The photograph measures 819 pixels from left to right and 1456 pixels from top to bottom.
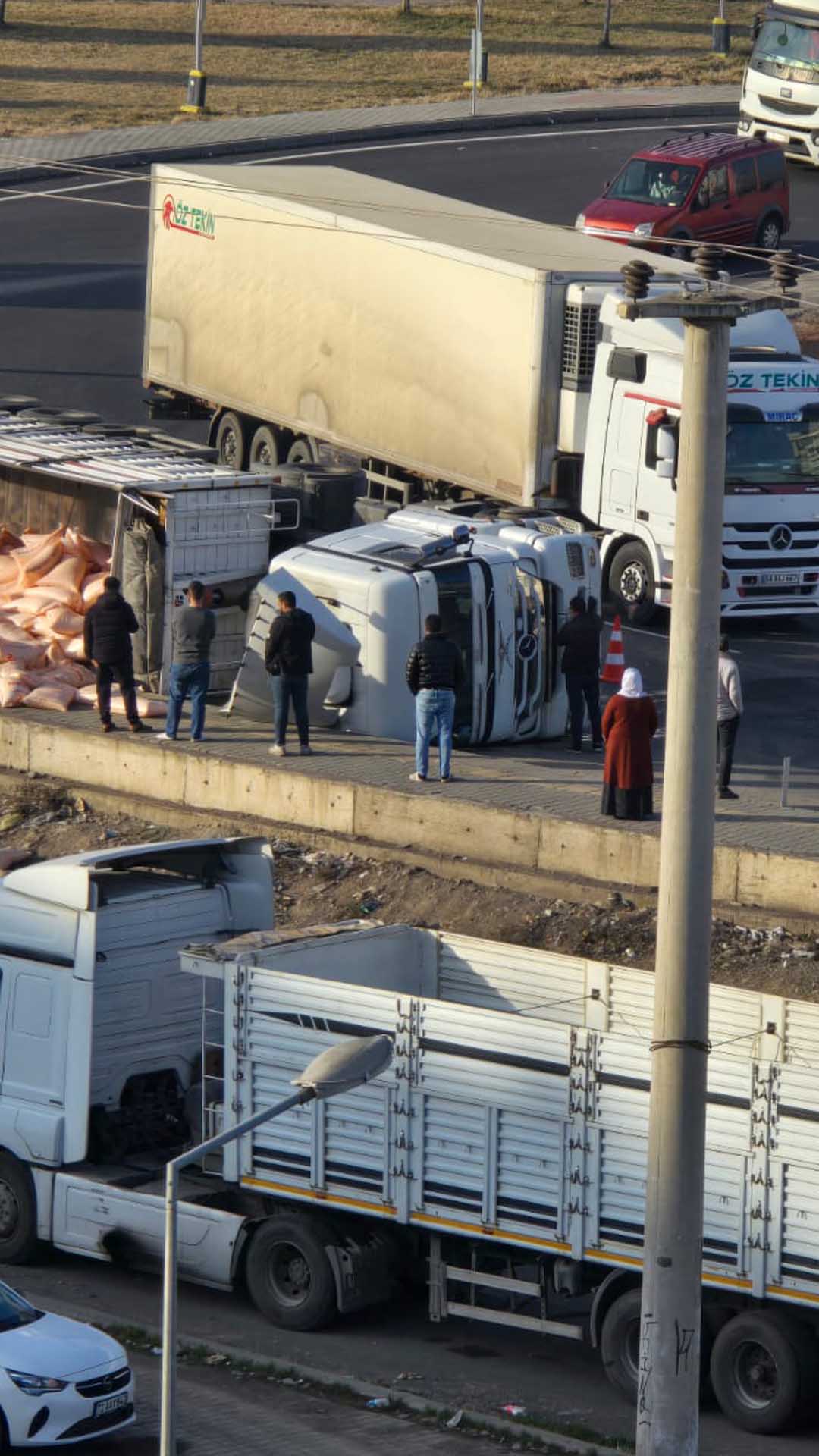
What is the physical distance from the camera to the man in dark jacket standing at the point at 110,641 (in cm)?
2286

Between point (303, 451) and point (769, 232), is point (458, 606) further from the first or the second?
point (769, 232)

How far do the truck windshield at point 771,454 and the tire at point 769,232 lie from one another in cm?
1514

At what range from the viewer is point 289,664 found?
22.2 meters

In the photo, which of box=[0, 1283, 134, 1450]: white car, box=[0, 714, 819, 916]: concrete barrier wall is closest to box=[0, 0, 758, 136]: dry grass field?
box=[0, 714, 819, 916]: concrete barrier wall

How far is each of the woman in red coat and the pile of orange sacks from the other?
6.29 m

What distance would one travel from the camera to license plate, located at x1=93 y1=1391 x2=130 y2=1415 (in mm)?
12977

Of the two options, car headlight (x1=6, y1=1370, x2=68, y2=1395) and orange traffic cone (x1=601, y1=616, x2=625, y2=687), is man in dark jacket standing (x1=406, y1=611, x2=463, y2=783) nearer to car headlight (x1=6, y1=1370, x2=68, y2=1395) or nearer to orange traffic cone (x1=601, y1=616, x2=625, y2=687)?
orange traffic cone (x1=601, y1=616, x2=625, y2=687)

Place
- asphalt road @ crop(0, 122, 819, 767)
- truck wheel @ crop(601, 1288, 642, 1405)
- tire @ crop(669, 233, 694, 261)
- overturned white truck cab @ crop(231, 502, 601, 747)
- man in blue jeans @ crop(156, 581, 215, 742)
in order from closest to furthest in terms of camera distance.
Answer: truck wheel @ crop(601, 1288, 642, 1405) → man in blue jeans @ crop(156, 581, 215, 742) → overturned white truck cab @ crop(231, 502, 601, 747) → asphalt road @ crop(0, 122, 819, 767) → tire @ crop(669, 233, 694, 261)

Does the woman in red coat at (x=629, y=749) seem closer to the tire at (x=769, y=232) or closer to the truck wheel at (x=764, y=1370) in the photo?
the truck wheel at (x=764, y=1370)

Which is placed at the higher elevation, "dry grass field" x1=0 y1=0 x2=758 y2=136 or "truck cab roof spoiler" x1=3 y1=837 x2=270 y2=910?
"dry grass field" x1=0 y1=0 x2=758 y2=136

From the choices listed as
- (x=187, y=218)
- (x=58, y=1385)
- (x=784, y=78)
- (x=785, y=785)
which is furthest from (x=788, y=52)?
(x=58, y=1385)

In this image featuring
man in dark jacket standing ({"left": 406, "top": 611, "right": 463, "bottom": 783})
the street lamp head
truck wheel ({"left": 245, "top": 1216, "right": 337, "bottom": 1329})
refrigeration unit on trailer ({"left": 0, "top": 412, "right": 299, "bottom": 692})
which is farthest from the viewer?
refrigeration unit on trailer ({"left": 0, "top": 412, "right": 299, "bottom": 692})

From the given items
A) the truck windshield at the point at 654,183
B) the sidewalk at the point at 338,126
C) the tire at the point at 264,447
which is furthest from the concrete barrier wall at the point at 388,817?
the sidewalk at the point at 338,126

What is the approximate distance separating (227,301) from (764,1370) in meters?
21.3
